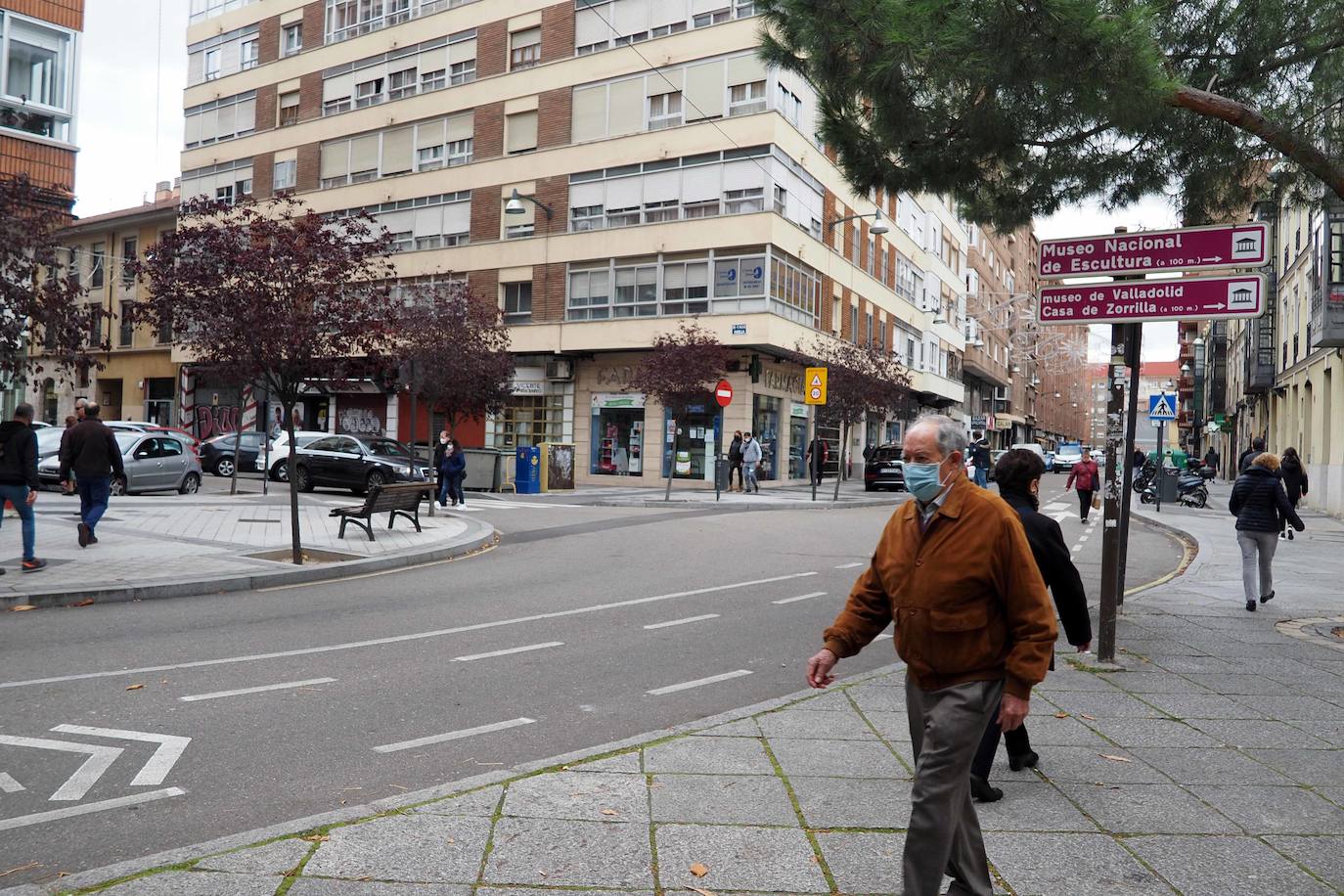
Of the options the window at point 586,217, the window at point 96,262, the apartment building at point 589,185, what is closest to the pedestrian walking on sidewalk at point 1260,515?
the apartment building at point 589,185

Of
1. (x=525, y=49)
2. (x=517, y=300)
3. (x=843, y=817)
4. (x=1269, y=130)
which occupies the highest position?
(x=525, y=49)

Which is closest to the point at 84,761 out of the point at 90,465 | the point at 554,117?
the point at 90,465

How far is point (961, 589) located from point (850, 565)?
409 inches

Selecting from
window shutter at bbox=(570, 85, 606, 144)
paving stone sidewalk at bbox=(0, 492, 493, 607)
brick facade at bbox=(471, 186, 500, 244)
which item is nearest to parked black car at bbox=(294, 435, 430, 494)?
paving stone sidewalk at bbox=(0, 492, 493, 607)

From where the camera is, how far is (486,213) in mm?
35719

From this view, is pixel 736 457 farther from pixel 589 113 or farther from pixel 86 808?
pixel 86 808

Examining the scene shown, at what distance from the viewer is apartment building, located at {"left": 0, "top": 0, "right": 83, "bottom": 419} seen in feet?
69.4

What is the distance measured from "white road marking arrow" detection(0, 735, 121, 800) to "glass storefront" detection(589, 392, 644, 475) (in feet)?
94.1

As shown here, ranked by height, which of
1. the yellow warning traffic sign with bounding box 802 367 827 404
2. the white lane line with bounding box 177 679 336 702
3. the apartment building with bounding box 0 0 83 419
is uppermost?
the apartment building with bounding box 0 0 83 419

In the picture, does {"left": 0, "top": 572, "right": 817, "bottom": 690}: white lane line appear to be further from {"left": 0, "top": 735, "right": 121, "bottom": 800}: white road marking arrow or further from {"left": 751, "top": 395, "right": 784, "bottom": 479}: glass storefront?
{"left": 751, "top": 395, "right": 784, "bottom": 479}: glass storefront

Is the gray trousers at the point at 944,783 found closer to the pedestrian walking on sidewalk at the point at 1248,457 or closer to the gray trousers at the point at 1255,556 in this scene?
the gray trousers at the point at 1255,556

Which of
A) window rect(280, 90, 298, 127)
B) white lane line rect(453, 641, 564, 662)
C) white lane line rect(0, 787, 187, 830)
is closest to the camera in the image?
white lane line rect(0, 787, 187, 830)

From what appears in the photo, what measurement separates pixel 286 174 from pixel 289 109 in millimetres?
2705

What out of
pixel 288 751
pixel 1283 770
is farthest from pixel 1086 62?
pixel 288 751
